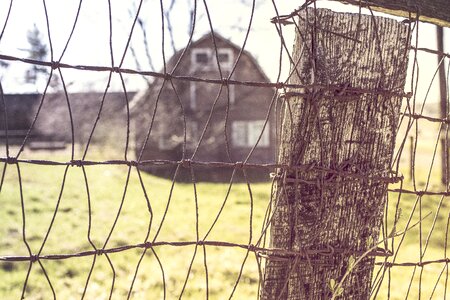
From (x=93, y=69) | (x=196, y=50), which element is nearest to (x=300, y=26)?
(x=93, y=69)

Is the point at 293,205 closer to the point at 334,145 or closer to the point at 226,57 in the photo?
the point at 334,145

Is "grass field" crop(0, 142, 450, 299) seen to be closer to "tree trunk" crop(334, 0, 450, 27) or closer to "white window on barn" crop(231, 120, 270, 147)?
"tree trunk" crop(334, 0, 450, 27)

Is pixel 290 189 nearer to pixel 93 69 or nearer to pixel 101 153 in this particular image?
pixel 93 69

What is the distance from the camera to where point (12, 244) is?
5.69 meters

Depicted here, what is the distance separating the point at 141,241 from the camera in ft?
20.2

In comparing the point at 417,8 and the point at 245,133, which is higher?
the point at 417,8

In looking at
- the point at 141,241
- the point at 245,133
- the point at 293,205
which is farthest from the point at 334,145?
the point at 245,133

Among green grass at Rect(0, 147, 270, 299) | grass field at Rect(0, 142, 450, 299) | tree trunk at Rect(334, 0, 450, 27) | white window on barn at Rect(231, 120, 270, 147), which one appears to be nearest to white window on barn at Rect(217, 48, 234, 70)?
white window on barn at Rect(231, 120, 270, 147)

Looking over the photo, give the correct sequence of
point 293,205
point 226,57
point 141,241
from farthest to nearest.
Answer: point 226,57
point 141,241
point 293,205

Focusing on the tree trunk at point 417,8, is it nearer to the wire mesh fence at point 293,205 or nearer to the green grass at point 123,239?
the wire mesh fence at point 293,205

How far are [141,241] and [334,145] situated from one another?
4.89 m

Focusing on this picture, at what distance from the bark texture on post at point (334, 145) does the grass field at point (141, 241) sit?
1.25ft

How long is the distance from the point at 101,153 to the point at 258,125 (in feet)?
30.2

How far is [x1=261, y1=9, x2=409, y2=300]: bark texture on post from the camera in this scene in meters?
1.52
